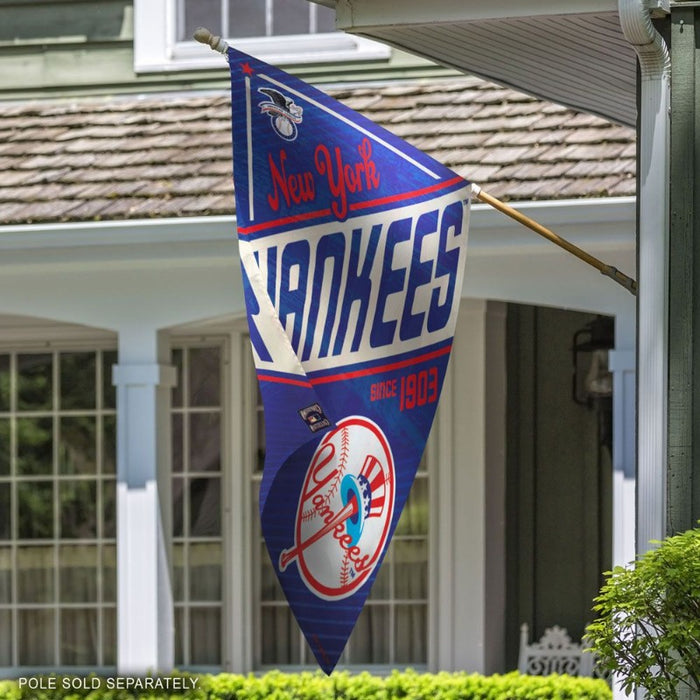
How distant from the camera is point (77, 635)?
10000mm

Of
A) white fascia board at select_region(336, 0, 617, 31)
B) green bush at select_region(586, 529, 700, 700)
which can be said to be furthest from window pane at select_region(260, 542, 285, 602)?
green bush at select_region(586, 529, 700, 700)

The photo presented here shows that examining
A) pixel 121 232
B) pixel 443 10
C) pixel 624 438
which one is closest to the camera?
pixel 443 10

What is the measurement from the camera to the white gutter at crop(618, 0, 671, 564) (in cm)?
464

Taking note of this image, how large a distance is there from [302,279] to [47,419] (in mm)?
5494

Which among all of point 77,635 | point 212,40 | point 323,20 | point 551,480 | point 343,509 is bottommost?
point 77,635

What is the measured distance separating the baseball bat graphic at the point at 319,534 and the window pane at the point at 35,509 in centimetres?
547

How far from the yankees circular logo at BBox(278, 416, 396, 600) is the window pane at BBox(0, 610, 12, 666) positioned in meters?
5.68

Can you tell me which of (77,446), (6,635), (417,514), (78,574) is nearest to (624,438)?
(417,514)

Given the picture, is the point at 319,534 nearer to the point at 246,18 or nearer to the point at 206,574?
the point at 206,574

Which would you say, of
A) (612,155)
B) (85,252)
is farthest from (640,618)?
(85,252)

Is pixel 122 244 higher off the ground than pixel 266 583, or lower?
higher

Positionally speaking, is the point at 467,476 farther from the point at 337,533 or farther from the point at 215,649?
the point at 337,533

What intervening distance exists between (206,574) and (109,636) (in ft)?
2.59

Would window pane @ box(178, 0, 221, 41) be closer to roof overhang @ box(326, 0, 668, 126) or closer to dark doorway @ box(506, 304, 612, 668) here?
dark doorway @ box(506, 304, 612, 668)
